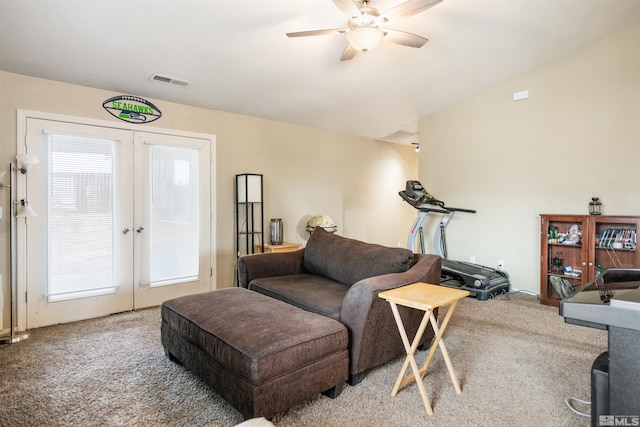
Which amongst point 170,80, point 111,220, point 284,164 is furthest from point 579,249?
point 111,220

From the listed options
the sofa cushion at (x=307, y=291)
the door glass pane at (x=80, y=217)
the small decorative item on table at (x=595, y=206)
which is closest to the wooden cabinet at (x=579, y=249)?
the small decorative item on table at (x=595, y=206)

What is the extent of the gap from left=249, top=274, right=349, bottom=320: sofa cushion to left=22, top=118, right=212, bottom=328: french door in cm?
143

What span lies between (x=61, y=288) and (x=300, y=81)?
3.31 m

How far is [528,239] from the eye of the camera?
4.52 m

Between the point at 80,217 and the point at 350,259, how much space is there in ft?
9.02

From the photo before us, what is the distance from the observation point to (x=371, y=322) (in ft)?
7.00

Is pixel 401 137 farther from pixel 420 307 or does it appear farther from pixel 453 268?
pixel 420 307

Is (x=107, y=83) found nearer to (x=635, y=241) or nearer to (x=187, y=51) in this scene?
(x=187, y=51)

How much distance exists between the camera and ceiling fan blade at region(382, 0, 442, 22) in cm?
225

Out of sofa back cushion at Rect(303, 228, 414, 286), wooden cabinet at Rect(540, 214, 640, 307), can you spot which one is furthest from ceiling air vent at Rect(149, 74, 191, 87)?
wooden cabinet at Rect(540, 214, 640, 307)

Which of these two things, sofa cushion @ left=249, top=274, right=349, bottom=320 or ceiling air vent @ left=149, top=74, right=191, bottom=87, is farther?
ceiling air vent @ left=149, top=74, right=191, bottom=87

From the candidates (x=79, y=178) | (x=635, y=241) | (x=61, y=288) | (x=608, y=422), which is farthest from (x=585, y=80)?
(x=61, y=288)

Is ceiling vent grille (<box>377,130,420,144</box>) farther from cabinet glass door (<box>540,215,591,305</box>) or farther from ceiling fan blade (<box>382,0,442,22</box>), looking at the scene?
ceiling fan blade (<box>382,0,442,22</box>)

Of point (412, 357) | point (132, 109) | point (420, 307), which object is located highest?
point (132, 109)
